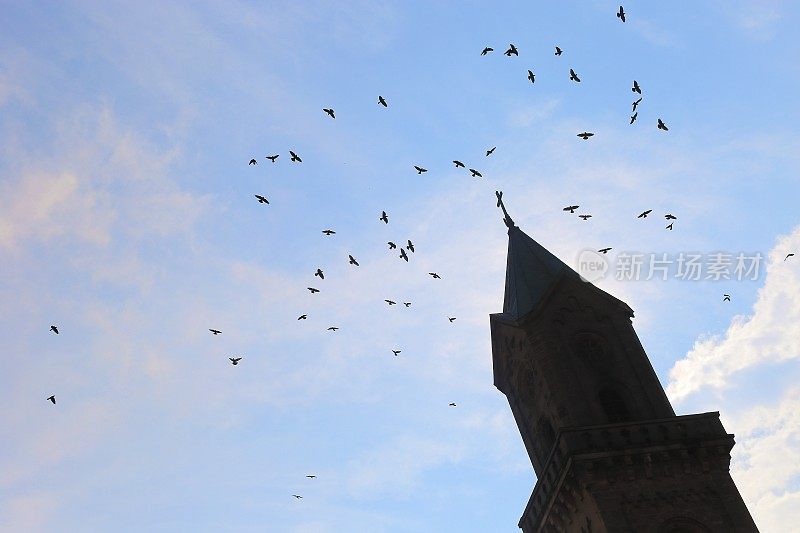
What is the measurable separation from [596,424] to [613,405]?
2946mm

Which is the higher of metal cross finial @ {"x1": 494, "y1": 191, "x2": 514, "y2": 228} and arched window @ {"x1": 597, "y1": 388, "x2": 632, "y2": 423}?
metal cross finial @ {"x1": 494, "y1": 191, "x2": 514, "y2": 228}

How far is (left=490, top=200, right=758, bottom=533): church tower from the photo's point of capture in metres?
31.0

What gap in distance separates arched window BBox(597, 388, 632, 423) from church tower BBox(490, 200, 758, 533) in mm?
50

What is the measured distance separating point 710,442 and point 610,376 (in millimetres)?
5408

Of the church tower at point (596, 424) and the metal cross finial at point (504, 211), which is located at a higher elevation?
the metal cross finial at point (504, 211)

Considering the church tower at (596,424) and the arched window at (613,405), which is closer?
the church tower at (596,424)

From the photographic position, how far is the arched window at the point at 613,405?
115ft

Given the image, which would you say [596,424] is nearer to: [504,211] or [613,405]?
[613,405]

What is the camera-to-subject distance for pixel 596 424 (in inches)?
1294

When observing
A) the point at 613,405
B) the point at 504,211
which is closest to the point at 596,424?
the point at 613,405

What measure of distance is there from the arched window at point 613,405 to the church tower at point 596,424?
0.05m

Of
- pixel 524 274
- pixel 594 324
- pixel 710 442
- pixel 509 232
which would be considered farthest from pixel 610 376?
pixel 509 232

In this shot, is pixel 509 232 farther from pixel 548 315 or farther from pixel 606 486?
pixel 606 486

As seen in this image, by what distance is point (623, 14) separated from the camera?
30.0m
